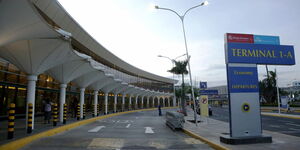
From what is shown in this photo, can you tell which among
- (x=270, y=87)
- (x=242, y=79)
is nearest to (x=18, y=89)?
(x=242, y=79)

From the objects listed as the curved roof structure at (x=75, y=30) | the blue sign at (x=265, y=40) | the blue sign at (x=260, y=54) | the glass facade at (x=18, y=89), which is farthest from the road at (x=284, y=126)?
the curved roof structure at (x=75, y=30)

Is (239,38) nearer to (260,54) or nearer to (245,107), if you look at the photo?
(260,54)

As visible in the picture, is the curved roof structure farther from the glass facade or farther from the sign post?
the sign post

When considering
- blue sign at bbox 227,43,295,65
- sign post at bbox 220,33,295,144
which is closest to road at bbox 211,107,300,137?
sign post at bbox 220,33,295,144

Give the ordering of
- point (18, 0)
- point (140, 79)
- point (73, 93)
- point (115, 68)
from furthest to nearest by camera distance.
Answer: point (140, 79) → point (115, 68) → point (73, 93) → point (18, 0)

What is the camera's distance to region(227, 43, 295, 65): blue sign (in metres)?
8.95

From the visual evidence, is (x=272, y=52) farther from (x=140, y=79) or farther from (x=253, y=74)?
(x=140, y=79)

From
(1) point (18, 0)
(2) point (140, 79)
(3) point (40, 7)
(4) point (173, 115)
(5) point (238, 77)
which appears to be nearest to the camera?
(1) point (18, 0)

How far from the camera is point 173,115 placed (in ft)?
43.8

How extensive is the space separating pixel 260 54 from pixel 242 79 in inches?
59.1

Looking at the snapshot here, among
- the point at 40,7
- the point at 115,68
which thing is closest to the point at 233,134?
the point at 40,7

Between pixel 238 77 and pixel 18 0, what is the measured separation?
29.4 ft

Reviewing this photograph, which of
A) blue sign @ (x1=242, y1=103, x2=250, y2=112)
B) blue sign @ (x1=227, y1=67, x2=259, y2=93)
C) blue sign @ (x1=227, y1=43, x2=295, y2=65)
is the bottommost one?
blue sign @ (x1=242, y1=103, x2=250, y2=112)

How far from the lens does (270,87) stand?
60.1m
